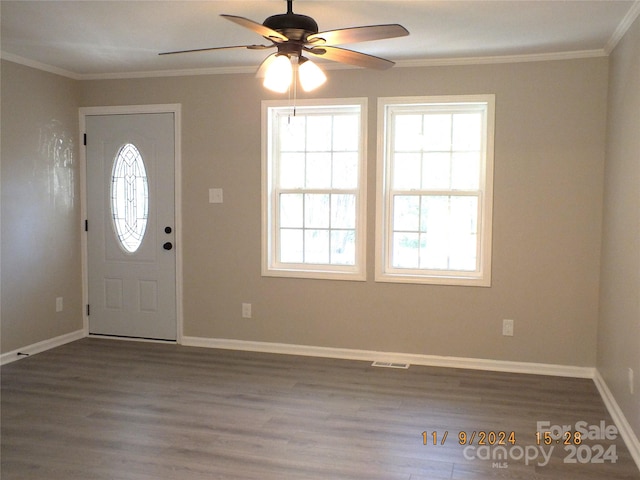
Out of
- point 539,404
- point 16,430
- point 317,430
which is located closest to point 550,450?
point 539,404

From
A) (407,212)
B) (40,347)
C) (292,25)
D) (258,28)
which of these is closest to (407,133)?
(407,212)

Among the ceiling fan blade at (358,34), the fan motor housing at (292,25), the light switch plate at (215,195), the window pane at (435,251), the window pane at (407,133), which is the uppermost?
the fan motor housing at (292,25)

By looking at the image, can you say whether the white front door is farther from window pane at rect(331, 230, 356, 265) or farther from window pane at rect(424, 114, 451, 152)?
window pane at rect(424, 114, 451, 152)

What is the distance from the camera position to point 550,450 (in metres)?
3.09

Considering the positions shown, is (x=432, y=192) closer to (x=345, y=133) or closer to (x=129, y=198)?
(x=345, y=133)

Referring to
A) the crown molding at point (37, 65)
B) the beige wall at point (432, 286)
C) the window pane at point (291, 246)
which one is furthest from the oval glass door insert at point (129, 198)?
the window pane at point (291, 246)

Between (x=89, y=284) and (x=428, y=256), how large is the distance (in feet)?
10.2

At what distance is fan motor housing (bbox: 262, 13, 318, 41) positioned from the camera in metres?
2.75

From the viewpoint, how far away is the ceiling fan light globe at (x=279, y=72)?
111 inches

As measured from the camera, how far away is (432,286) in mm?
4648

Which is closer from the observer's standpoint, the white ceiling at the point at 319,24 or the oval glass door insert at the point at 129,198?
the white ceiling at the point at 319,24

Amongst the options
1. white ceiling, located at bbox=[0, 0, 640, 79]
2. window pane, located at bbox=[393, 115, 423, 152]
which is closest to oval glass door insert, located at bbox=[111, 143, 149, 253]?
white ceiling, located at bbox=[0, 0, 640, 79]

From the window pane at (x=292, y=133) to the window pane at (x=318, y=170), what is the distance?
0.45ft

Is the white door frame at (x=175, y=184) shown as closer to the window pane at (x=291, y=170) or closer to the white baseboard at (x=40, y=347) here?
the white baseboard at (x=40, y=347)
